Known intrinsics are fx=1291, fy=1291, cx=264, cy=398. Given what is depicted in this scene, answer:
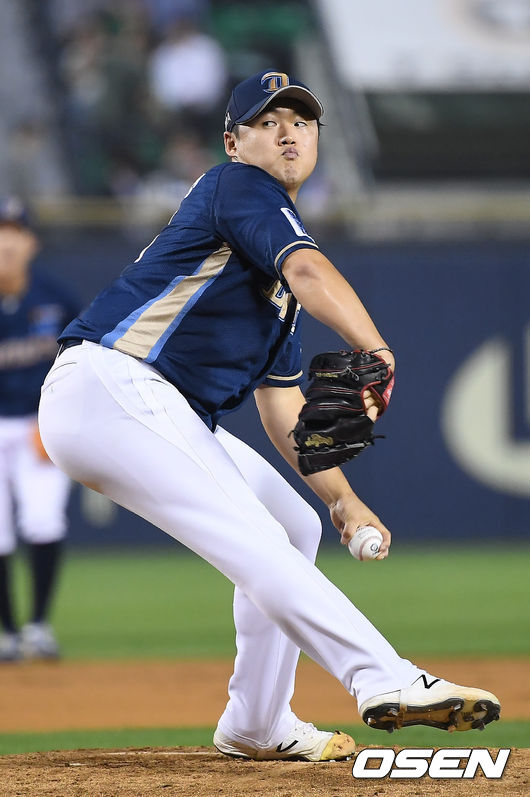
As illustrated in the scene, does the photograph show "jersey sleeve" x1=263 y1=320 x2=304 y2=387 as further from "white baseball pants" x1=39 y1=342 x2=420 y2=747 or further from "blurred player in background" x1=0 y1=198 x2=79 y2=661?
"blurred player in background" x1=0 y1=198 x2=79 y2=661

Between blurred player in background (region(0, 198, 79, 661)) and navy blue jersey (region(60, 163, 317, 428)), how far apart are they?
11.0 ft

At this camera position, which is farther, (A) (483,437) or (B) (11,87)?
(B) (11,87)

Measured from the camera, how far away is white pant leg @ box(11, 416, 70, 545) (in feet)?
21.3

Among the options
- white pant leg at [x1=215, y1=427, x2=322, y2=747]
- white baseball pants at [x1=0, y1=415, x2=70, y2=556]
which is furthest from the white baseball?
white baseball pants at [x1=0, y1=415, x2=70, y2=556]

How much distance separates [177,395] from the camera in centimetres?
315

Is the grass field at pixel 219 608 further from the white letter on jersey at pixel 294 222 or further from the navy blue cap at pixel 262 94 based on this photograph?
the navy blue cap at pixel 262 94

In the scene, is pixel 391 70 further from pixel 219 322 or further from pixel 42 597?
pixel 219 322

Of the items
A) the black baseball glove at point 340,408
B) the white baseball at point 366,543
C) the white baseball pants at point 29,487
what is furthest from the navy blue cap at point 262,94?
the white baseball pants at point 29,487

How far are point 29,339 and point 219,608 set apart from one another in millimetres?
2289

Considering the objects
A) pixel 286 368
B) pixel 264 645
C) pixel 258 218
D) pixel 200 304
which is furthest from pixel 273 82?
pixel 264 645

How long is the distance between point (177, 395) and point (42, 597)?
354cm

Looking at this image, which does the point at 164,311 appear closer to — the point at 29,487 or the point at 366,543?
the point at 366,543

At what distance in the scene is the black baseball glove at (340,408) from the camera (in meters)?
2.88

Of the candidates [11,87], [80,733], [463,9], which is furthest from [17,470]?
[463,9]
